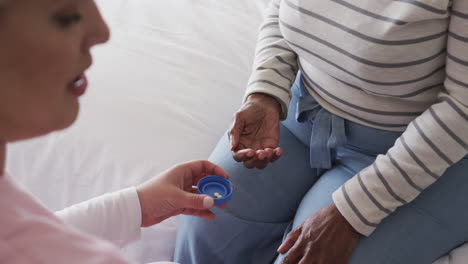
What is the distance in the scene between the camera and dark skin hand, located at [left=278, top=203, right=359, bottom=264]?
84cm

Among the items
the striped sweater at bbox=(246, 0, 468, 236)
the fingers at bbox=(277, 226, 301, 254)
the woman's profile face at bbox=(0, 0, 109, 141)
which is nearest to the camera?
the woman's profile face at bbox=(0, 0, 109, 141)

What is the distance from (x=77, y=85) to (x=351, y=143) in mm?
587

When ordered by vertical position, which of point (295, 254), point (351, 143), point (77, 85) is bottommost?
point (295, 254)

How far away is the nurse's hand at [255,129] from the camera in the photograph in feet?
3.18

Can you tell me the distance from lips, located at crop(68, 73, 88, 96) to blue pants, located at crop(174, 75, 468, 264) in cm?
51

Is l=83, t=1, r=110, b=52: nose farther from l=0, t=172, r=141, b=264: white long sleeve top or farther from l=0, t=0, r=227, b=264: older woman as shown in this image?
l=0, t=172, r=141, b=264: white long sleeve top

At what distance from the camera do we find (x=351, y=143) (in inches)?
37.4

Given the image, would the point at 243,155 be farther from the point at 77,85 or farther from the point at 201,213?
the point at 77,85

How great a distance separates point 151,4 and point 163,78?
316 mm

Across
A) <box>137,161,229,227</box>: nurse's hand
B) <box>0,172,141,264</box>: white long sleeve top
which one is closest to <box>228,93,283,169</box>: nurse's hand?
<box>137,161,229,227</box>: nurse's hand

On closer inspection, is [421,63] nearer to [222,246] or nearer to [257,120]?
[257,120]

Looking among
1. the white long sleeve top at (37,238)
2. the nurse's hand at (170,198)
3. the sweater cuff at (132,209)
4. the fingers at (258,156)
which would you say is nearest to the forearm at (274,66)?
the fingers at (258,156)

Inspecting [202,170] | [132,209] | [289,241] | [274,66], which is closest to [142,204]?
[132,209]

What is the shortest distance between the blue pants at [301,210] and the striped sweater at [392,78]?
0.04m
